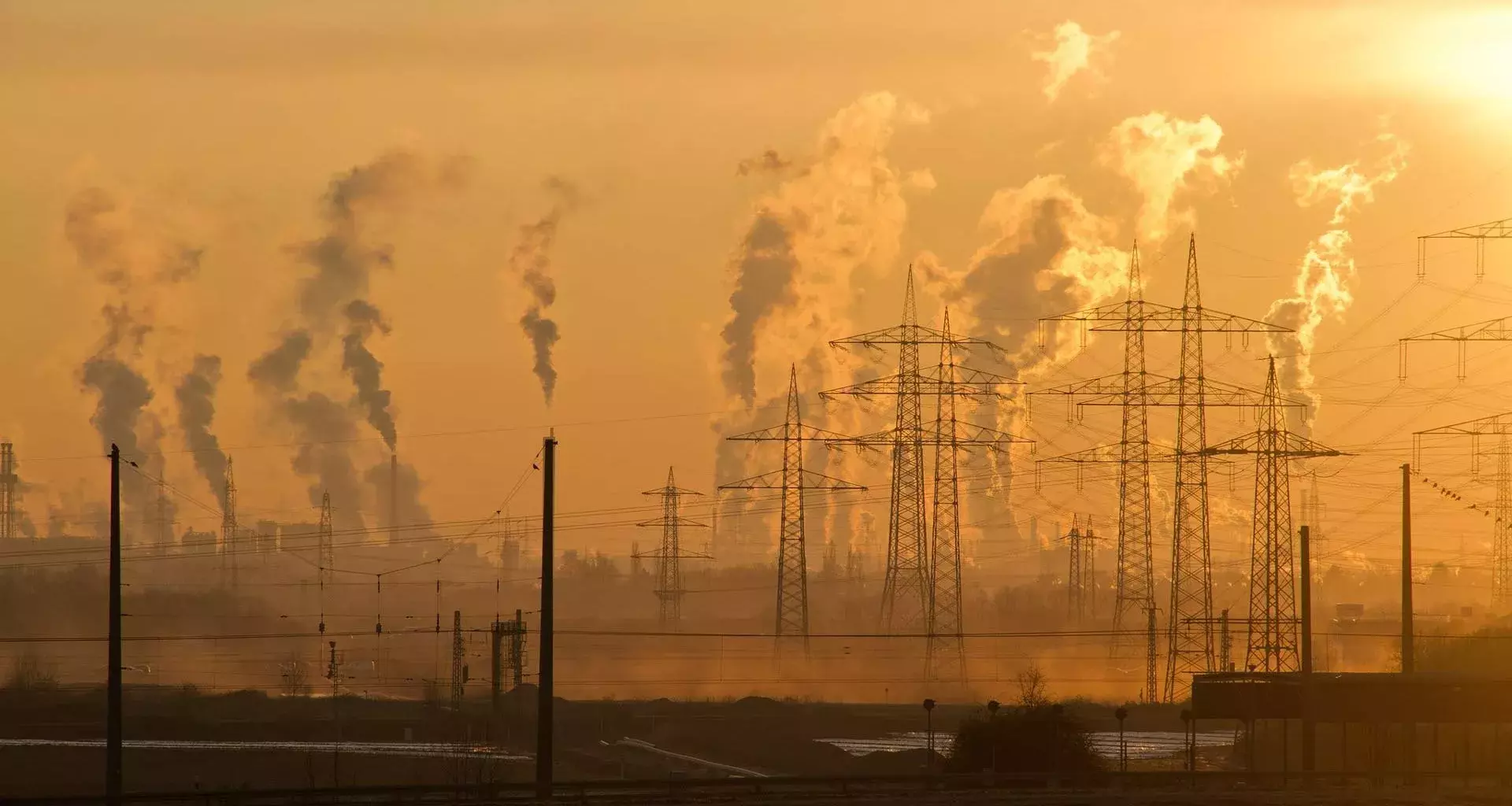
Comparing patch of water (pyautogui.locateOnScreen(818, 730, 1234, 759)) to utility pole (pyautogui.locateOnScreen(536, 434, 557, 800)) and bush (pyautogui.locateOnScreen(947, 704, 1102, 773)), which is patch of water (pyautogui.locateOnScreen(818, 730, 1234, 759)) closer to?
bush (pyautogui.locateOnScreen(947, 704, 1102, 773))

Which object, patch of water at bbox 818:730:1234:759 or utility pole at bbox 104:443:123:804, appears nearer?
utility pole at bbox 104:443:123:804

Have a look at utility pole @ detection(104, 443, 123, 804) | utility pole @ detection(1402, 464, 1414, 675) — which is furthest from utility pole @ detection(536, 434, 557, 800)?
utility pole @ detection(1402, 464, 1414, 675)

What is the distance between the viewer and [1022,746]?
6234 centimetres

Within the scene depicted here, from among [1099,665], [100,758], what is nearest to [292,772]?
[100,758]

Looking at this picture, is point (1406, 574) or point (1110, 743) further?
point (1110, 743)

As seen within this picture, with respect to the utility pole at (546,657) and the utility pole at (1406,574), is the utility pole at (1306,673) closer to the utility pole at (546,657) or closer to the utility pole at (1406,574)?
the utility pole at (1406,574)

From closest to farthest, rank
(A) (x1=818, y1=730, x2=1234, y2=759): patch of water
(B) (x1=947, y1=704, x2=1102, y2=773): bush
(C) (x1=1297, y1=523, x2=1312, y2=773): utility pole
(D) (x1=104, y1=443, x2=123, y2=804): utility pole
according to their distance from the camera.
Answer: (D) (x1=104, y1=443, x2=123, y2=804): utility pole
(C) (x1=1297, y1=523, x2=1312, y2=773): utility pole
(B) (x1=947, y1=704, x2=1102, y2=773): bush
(A) (x1=818, y1=730, x2=1234, y2=759): patch of water

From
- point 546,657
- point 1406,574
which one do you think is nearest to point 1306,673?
point 1406,574

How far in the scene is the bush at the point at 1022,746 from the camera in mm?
61094

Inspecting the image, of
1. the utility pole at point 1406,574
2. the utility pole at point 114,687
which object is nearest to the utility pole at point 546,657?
the utility pole at point 114,687

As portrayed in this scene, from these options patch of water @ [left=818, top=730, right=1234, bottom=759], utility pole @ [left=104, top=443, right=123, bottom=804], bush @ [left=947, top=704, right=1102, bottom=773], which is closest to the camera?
utility pole @ [left=104, top=443, right=123, bottom=804]

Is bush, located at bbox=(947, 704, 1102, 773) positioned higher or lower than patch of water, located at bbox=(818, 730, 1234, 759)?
higher

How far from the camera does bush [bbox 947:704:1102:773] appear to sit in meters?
61.1

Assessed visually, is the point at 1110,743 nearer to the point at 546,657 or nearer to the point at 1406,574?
the point at 1406,574
